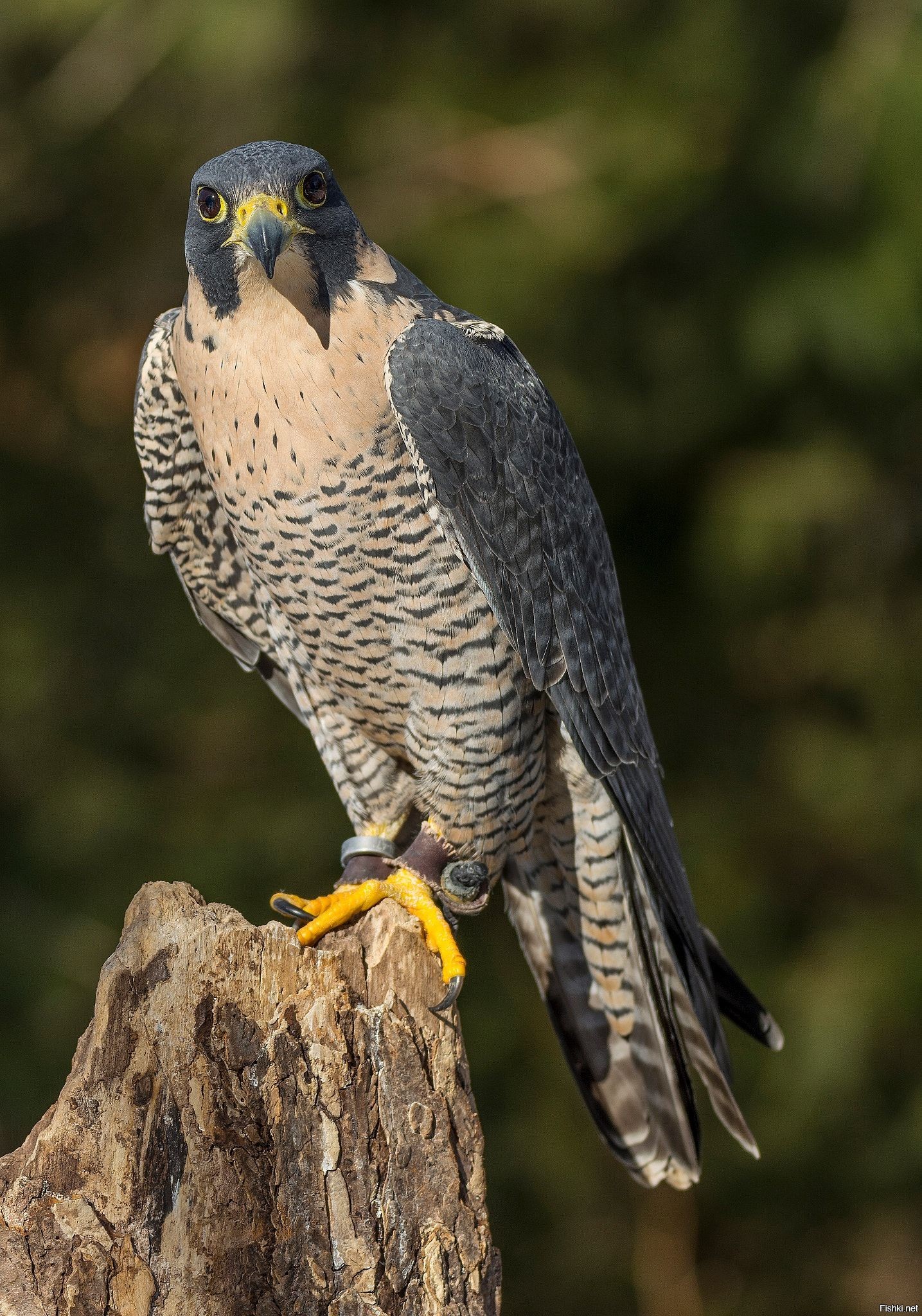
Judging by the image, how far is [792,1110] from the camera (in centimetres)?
504

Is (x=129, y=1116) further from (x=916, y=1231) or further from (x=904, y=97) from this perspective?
(x=916, y=1231)

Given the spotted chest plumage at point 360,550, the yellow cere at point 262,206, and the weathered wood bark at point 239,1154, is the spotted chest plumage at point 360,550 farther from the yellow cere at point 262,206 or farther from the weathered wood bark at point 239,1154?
the weathered wood bark at point 239,1154

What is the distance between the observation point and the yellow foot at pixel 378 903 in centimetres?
248

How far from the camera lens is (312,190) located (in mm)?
2336

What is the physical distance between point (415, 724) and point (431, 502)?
1.64 ft

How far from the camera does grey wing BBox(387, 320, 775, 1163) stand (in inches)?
94.2

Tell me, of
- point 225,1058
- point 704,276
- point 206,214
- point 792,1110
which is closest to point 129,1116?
point 225,1058

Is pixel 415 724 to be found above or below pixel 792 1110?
above

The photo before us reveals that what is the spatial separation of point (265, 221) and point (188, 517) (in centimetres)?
85

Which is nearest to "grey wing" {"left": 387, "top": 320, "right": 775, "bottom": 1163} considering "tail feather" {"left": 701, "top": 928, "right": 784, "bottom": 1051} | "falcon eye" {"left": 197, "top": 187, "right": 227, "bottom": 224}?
"tail feather" {"left": 701, "top": 928, "right": 784, "bottom": 1051}

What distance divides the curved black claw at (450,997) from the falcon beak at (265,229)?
52.3 inches

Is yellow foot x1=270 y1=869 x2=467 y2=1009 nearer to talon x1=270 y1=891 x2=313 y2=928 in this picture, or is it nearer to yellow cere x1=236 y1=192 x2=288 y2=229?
talon x1=270 y1=891 x2=313 y2=928

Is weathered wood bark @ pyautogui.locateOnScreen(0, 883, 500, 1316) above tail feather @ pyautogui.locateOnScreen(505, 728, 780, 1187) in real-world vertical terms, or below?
below

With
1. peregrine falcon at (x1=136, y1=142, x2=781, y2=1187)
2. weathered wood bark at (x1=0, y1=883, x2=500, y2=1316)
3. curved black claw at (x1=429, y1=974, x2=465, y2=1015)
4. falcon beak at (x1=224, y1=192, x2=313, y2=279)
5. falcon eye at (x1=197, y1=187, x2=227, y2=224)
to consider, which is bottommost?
weathered wood bark at (x1=0, y1=883, x2=500, y2=1316)
